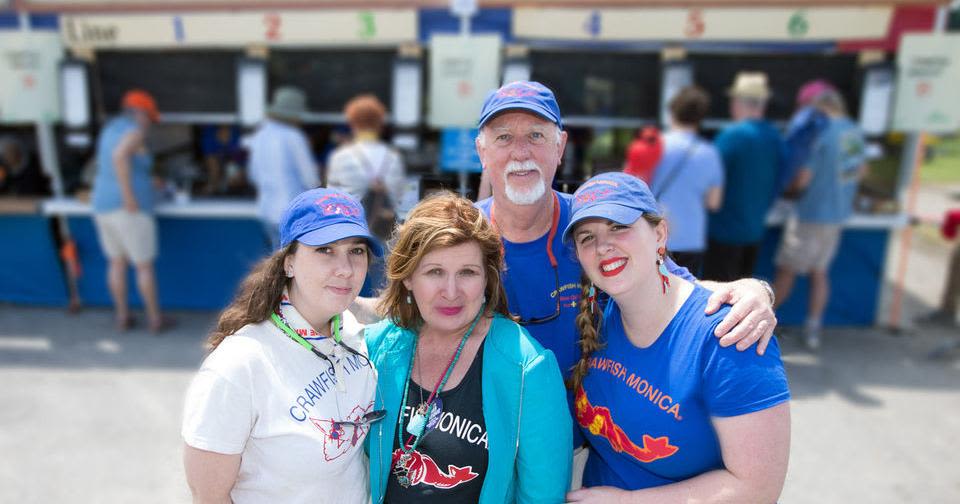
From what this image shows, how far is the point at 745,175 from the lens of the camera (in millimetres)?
4586

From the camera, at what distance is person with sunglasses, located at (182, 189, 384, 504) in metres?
1.45

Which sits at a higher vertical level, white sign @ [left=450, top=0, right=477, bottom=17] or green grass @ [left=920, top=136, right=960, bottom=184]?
white sign @ [left=450, top=0, right=477, bottom=17]

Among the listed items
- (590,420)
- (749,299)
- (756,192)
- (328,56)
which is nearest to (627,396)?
(590,420)

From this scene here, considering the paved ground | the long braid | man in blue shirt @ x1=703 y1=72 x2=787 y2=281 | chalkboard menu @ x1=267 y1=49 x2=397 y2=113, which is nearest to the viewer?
the long braid

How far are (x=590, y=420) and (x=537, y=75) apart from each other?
385cm

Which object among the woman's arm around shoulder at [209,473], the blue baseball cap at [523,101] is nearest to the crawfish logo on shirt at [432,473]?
the woman's arm around shoulder at [209,473]

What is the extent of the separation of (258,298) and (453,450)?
64 centimetres

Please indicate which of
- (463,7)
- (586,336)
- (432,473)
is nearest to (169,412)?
(432,473)

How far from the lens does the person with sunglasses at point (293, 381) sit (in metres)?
1.45

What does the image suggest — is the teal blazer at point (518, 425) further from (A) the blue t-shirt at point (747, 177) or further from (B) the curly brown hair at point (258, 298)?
(A) the blue t-shirt at point (747, 177)

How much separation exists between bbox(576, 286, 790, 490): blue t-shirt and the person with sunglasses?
23.9 inches

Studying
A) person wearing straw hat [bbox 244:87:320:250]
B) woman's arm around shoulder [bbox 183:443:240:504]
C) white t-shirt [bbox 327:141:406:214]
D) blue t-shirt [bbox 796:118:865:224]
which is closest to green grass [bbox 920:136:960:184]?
blue t-shirt [bbox 796:118:865:224]

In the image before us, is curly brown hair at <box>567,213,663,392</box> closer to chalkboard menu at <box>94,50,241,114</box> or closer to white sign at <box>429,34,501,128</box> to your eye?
white sign at <box>429,34,501,128</box>

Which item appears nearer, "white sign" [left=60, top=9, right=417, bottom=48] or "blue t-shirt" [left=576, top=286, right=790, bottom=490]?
"blue t-shirt" [left=576, top=286, right=790, bottom=490]
